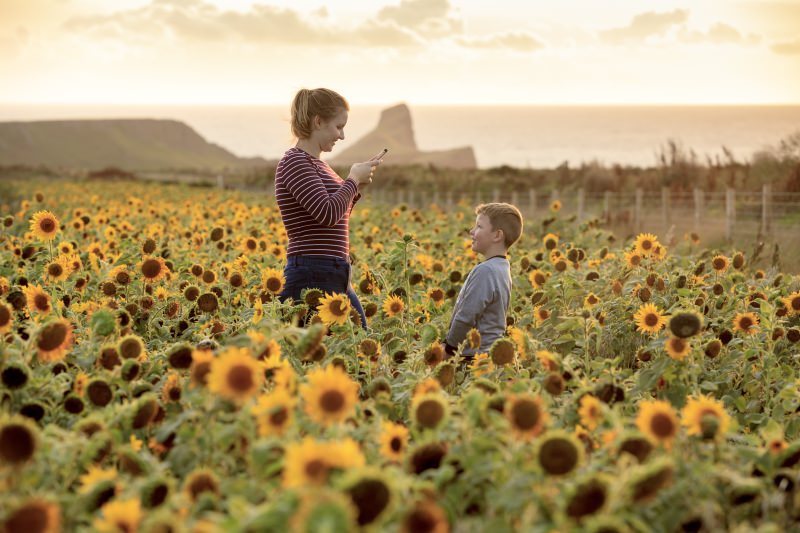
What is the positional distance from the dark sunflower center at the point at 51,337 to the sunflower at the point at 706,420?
1913mm

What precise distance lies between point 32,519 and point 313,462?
55 centimetres

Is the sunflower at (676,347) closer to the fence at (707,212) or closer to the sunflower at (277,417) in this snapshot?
the sunflower at (277,417)

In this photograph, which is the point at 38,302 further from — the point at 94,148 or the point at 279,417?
the point at 94,148

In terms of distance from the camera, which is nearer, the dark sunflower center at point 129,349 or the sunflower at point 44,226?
the dark sunflower center at point 129,349

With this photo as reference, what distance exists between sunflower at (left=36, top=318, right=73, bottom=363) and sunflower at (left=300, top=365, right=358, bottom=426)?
1.10 m

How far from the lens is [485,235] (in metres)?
4.81

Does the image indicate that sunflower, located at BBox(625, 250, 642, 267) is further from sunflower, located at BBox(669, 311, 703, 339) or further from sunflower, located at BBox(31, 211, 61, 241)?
sunflower, located at BBox(31, 211, 61, 241)

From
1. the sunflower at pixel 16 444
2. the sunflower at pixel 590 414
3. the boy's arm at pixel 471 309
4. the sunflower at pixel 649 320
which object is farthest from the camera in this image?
the boy's arm at pixel 471 309

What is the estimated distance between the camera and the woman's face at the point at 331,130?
4.79 meters

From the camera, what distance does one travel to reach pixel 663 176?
24.5m

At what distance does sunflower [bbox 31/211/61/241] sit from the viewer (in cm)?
Answer: 552

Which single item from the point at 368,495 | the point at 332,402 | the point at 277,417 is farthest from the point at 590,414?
the point at 368,495

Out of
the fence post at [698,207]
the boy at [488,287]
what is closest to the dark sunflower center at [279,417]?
the boy at [488,287]

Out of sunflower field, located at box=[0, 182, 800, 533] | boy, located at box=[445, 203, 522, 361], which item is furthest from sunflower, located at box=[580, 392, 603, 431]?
boy, located at box=[445, 203, 522, 361]
